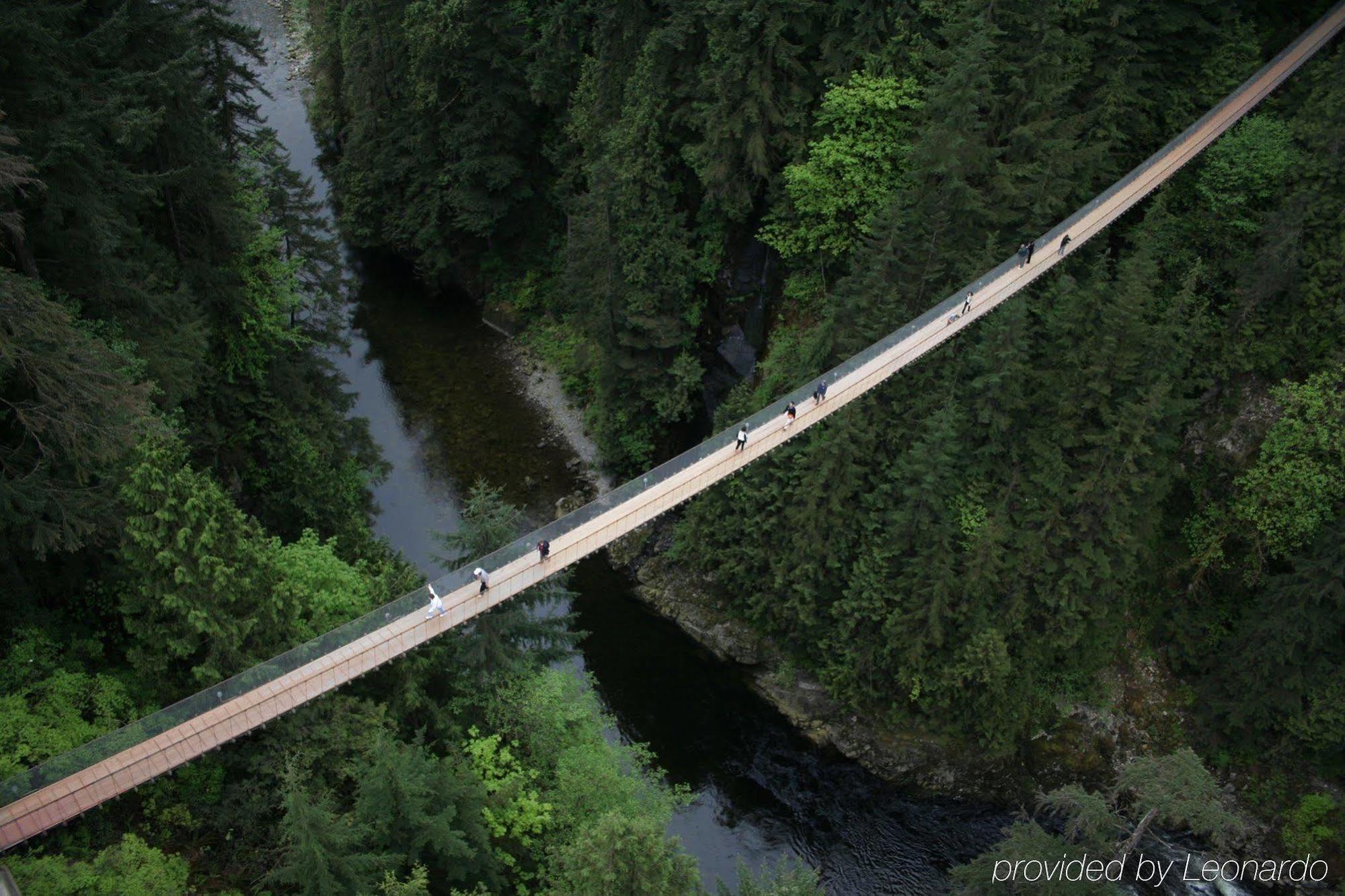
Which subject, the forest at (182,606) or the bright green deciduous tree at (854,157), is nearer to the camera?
the forest at (182,606)

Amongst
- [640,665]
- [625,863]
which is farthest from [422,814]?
[640,665]

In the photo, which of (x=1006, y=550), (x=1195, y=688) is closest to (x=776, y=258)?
(x=1006, y=550)

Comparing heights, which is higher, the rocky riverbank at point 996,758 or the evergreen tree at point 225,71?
the evergreen tree at point 225,71

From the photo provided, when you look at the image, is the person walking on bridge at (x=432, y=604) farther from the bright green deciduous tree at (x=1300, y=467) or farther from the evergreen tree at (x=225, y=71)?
the bright green deciduous tree at (x=1300, y=467)

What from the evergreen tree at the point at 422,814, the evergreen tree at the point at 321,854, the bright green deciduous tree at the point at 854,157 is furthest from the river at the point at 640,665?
the bright green deciduous tree at the point at 854,157

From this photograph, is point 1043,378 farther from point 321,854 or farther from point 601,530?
point 321,854

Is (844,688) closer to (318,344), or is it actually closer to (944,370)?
(944,370)

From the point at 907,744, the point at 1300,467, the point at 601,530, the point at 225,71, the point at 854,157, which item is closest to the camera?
the point at 601,530
